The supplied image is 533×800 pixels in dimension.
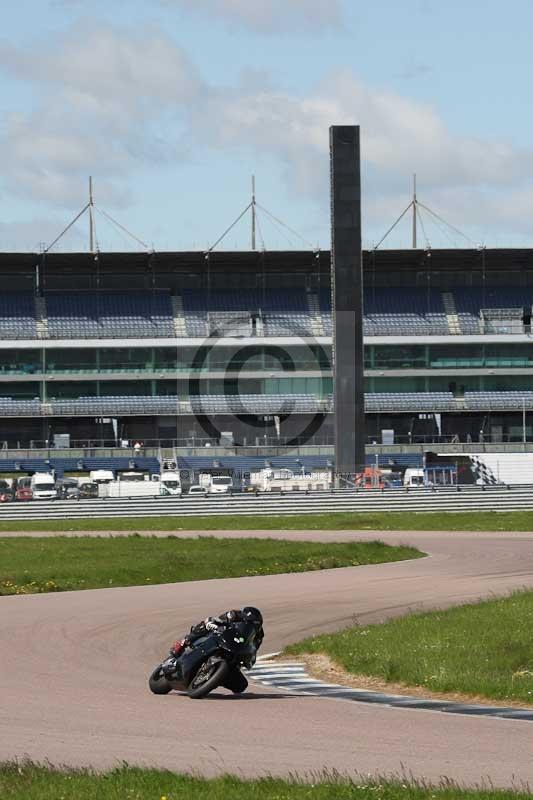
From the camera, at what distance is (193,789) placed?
1109 centimetres

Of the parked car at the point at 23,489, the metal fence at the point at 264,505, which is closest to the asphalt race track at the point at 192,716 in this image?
the metal fence at the point at 264,505

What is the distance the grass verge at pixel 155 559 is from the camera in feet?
112

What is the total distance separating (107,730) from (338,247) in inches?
2606

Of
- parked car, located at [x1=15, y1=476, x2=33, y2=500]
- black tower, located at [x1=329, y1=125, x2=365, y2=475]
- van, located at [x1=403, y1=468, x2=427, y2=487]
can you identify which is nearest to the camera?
black tower, located at [x1=329, y1=125, x2=365, y2=475]

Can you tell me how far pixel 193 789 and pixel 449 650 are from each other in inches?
361

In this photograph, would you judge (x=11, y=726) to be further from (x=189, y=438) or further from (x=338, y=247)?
(x=189, y=438)

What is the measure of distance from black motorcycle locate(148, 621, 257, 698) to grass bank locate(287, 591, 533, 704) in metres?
2.53

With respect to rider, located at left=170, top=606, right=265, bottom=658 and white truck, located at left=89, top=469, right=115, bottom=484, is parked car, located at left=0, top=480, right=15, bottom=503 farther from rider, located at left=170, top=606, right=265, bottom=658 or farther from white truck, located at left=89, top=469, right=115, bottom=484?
rider, located at left=170, top=606, right=265, bottom=658

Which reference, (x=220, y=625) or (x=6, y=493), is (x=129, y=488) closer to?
(x=6, y=493)

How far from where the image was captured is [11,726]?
1448cm

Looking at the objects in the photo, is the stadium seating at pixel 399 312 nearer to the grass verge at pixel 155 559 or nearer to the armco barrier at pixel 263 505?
the armco barrier at pixel 263 505

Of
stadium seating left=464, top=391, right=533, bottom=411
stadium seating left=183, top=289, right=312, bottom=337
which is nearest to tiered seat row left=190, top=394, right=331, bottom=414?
stadium seating left=183, top=289, right=312, bottom=337

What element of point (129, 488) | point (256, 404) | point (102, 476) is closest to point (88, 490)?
point (129, 488)

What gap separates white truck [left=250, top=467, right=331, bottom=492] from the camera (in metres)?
80.1
